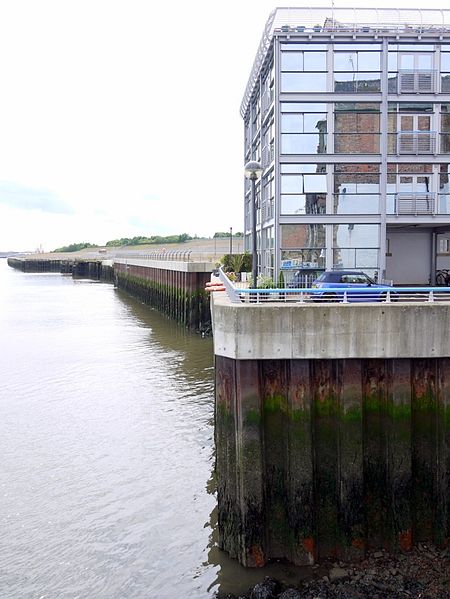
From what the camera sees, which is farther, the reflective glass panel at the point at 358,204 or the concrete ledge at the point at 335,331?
the reflective glass panel at the point at 358,204

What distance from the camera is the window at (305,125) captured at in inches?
1096

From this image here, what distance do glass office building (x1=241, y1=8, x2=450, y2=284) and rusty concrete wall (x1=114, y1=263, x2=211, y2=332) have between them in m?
13.4

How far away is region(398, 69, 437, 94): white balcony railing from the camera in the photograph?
27.8 metres

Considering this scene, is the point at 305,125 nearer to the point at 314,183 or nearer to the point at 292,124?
the point at 292,124

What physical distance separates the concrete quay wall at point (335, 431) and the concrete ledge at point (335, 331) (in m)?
0.02

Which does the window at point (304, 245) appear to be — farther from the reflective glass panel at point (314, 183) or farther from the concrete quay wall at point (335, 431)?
the concrete quay wall at point (335, 431)

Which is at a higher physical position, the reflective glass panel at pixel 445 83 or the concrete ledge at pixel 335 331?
the reflective glass panel at pixel 445 83

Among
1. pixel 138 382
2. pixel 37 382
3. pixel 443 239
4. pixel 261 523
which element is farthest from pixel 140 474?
pixel 443 239

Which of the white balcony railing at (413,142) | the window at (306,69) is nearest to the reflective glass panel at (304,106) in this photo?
the window at (306,69)

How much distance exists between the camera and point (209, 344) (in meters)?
35.0

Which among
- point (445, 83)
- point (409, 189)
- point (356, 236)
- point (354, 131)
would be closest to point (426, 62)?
point (445, 83)

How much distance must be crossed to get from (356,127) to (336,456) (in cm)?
2052

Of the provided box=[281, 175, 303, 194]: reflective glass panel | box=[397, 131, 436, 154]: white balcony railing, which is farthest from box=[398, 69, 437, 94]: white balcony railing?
box=[281, 175, 303, 194]: reflective glass panel

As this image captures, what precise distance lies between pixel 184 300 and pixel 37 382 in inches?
737
